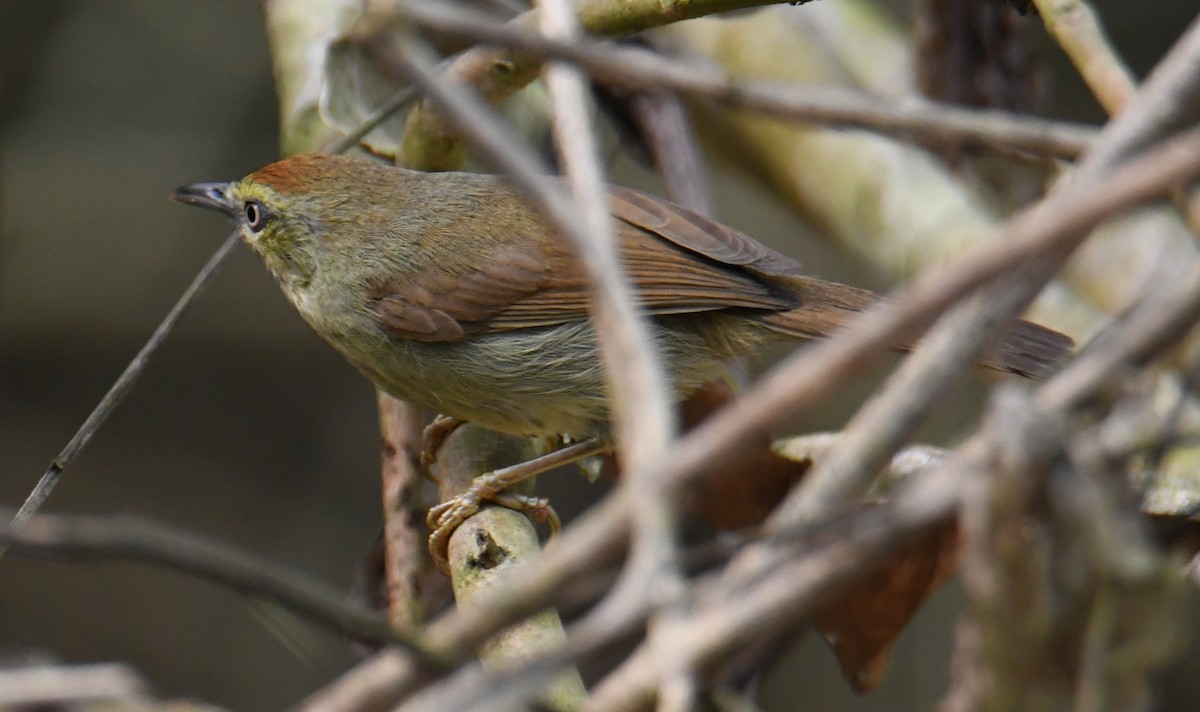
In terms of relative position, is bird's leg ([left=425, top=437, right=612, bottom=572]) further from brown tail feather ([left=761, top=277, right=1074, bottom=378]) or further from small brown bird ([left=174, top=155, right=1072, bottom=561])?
brown tail feather ([left=761, top=277, right=1074, bottom=378])

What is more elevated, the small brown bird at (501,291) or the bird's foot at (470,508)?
the small brown bird at (501,291)

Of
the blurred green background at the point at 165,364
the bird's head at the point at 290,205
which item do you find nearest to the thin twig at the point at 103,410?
the bird's head at the point at 290,205

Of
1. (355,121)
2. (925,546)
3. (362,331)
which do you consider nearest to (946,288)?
(925,546)

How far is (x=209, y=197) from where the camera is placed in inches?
159

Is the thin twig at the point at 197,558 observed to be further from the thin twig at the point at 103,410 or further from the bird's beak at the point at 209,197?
the bird's beak at the point at 209,197

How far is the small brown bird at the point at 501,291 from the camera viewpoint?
3.68 meters

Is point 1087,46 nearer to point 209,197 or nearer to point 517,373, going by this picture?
point 517,373

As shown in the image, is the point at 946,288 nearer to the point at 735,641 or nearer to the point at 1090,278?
the point at 735,641

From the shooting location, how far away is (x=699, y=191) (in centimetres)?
445

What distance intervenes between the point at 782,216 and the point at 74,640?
4077 mm

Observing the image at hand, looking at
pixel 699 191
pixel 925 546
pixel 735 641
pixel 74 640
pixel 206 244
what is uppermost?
pixel 735 641

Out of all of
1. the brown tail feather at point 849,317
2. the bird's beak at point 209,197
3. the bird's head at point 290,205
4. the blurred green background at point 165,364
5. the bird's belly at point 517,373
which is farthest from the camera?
the blurred green background at point 165,364

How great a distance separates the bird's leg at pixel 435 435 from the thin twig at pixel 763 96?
2.54 metres

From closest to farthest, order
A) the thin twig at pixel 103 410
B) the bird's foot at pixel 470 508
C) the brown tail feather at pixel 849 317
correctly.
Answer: the thin twig at pixel 103 410 < the bird's foot at pixel 470 508 < the brown tail feather at pixel 849 317
